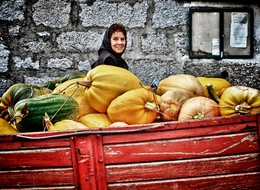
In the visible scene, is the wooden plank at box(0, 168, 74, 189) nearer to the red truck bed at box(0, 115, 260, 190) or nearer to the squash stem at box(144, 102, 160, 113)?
the red truck bed at box(0, 115, 260, 190)

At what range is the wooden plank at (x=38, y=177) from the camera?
6.00ft

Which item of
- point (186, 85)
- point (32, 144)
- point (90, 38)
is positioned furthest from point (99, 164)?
point (90, 38)

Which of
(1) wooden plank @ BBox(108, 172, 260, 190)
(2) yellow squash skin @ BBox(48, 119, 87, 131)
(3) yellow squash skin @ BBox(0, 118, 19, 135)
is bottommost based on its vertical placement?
(1) wooden plank @ BBox(108, 172, 260, 190)

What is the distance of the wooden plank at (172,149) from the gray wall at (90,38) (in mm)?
2659

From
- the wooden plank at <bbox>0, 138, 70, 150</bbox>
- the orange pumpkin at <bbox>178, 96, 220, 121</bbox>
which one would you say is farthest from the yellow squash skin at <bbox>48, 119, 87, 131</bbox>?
the orange pumpkin at <bbox>178, 96, 220, 121</bbox>

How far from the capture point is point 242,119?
1812mm

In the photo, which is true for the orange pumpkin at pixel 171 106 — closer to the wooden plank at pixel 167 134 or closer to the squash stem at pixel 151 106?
the squash stem at pixel 151 106

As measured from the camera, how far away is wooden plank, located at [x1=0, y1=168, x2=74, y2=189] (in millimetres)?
1828

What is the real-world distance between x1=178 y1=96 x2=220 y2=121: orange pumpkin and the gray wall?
2.27 metres

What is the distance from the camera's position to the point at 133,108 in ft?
7.13

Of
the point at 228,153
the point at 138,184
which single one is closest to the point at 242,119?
the point at 228,153

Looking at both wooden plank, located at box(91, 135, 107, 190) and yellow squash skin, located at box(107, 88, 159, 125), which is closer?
wooden plank, located at box(91, 135, 107, 190)

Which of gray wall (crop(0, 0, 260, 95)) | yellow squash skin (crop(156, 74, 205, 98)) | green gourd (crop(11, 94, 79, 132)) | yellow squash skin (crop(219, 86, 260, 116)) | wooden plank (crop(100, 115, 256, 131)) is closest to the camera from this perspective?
wooden plank (crop(100, 115, 256, 131))

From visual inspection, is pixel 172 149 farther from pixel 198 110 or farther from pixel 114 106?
pixel 114 106
